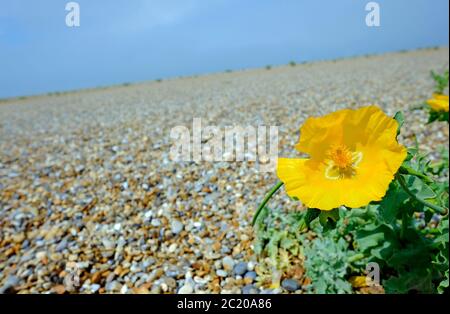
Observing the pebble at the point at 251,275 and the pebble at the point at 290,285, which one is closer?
the pebble at the point at 290,285

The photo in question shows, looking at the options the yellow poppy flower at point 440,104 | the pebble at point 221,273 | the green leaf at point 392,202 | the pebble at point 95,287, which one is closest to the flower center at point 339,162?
the green leaf at point 392,202

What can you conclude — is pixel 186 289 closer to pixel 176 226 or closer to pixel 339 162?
pixel 176 226

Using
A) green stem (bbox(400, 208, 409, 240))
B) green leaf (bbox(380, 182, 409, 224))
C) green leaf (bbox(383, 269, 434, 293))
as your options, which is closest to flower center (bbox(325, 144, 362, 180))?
green leaf (bbox(380, 182, 409, 224))

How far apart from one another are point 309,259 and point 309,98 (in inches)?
192

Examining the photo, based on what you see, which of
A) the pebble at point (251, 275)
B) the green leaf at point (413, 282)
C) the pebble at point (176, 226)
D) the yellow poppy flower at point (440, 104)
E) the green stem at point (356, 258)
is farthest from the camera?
the pebble at point (176, 226)

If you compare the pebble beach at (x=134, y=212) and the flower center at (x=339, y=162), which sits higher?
the flower center at (x=339, y=162)

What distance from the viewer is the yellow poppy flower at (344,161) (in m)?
0.84

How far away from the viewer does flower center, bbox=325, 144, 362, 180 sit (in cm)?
91

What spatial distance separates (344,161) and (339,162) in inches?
0.5

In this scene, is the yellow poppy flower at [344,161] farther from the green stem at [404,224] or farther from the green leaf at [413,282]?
the green leaf at [413,282]

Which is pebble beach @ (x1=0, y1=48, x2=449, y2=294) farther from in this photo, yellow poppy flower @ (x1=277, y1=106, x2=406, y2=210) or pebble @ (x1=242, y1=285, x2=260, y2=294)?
yellow poppy flower @ (x1=277, y1=106, x2=406, y2=210)

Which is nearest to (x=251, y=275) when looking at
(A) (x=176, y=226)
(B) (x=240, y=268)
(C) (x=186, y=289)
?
(B) (x=240, y=268)
